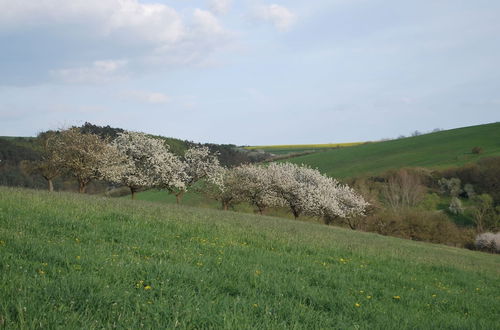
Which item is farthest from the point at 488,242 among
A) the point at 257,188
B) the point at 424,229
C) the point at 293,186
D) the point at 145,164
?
the point at 145,164

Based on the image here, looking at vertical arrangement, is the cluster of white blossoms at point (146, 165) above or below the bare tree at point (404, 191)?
above

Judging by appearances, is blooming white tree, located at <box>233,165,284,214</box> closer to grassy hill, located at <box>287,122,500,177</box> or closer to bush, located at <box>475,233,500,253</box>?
bush, located at <box>475,233,500,253</box>

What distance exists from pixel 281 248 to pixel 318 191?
4531 cm

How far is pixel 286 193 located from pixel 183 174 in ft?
49.2

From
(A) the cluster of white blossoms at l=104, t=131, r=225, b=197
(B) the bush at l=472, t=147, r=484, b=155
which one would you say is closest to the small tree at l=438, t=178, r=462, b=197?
(B) the bush at l=472, t=147, r=484, b=155

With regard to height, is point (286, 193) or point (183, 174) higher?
point (183, 174)

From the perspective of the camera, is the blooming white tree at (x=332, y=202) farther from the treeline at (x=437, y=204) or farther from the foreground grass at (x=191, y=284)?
the foreground grass at (x=191, y=284)

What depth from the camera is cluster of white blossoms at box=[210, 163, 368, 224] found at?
5756 centimetres

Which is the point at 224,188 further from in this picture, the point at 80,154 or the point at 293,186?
the point at 80,154

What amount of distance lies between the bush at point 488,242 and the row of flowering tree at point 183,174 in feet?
49.9

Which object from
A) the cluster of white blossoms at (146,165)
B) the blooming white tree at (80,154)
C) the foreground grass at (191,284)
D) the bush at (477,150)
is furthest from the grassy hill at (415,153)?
the foreground grass at (191,284)

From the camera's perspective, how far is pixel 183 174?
53.2m

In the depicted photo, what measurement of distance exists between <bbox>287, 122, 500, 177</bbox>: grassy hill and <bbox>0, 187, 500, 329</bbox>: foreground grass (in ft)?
267

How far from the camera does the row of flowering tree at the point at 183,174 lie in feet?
134
